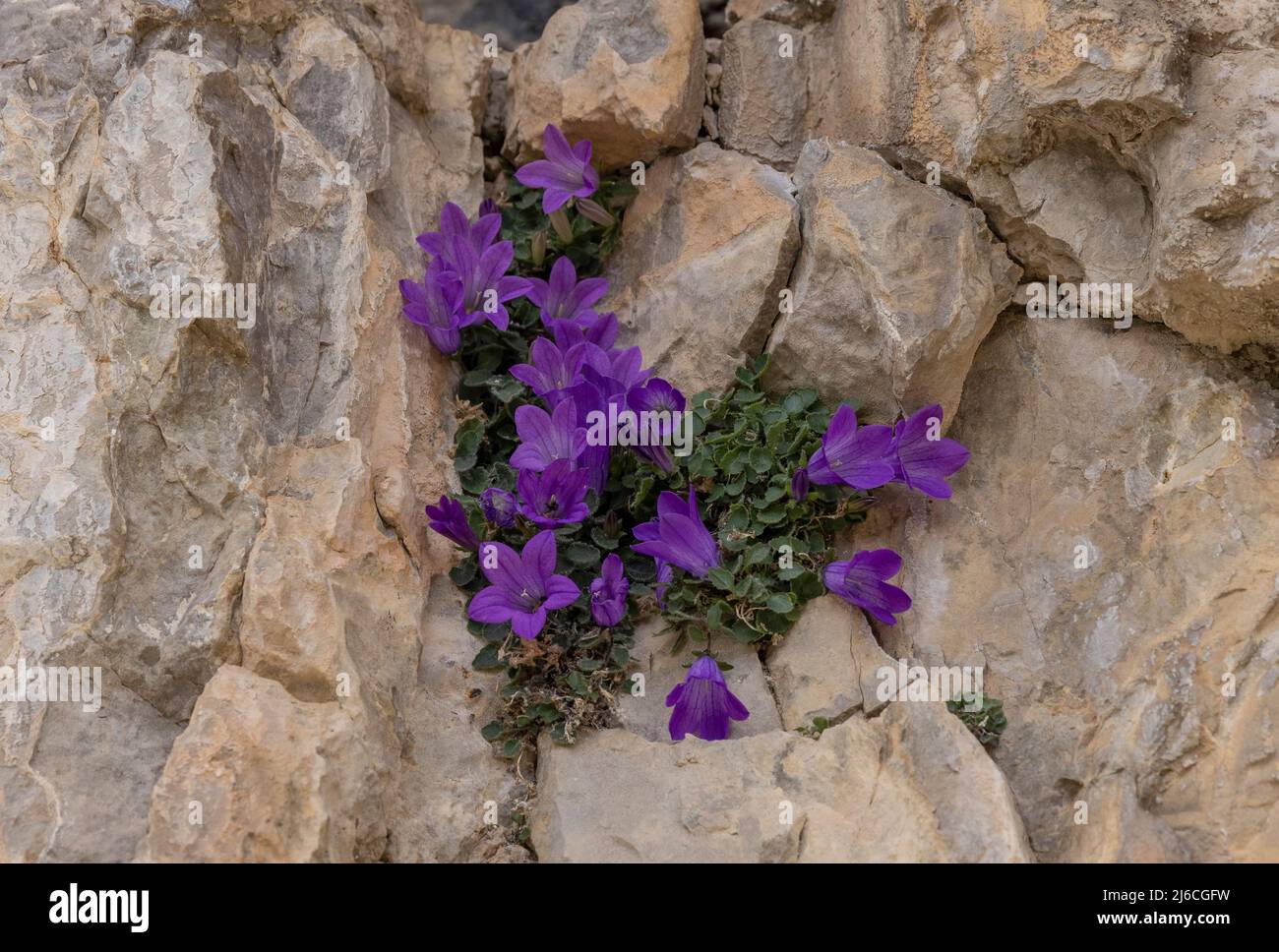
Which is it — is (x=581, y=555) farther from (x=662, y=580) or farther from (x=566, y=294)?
(x=566, y=294)

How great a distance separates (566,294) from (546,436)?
0.77m

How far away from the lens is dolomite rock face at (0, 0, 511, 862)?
3572mm

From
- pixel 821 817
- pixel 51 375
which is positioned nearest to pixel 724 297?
pixel 821 817

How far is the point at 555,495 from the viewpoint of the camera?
14.2 feet

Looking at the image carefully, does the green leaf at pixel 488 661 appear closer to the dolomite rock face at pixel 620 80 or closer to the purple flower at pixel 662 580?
the purple flower at pixel 662 580

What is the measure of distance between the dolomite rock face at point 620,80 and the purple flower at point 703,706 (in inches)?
89.9

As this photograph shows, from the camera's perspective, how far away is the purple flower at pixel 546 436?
4.40m

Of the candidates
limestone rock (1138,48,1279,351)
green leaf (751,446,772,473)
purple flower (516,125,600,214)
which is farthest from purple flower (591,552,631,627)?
limestone rock (1138,48,1279,351)

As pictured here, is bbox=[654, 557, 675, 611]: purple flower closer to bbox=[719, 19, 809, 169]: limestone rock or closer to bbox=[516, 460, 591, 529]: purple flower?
bbox=[516, 460, 591, 529]: purple flower

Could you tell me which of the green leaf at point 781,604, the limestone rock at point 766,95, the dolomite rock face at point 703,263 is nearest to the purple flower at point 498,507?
the dolomite rock face at point 703,263

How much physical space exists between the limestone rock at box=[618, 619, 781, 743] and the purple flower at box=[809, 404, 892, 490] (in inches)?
25.8

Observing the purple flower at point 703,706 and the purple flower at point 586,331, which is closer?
the purple flower at point 703,706

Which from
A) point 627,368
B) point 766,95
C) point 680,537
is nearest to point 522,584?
point 680,537

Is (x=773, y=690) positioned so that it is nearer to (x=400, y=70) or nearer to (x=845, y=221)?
(x=845, y=221)
